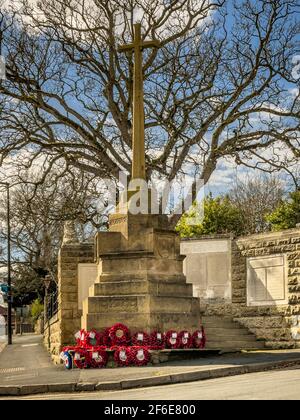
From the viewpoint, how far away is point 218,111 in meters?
23.6

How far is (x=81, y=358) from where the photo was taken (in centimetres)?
1491

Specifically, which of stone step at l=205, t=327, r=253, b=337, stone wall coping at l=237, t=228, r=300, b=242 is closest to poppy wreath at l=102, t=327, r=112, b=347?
stone step at l=205, t=327, r=253, b=337

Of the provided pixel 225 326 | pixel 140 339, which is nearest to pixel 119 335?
pixel 140 339

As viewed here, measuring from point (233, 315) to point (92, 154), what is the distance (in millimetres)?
8613

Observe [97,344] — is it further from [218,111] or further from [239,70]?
[239,70]

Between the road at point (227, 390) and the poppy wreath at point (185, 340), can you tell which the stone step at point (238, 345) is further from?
the road at point (227, 390)

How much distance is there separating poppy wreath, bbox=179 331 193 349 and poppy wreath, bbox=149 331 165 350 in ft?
1.67

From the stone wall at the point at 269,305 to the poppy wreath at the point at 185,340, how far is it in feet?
11.5

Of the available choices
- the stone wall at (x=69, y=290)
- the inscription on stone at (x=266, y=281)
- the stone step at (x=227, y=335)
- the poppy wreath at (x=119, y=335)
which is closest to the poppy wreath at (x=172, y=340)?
the poppy wreath at (x=119, y=335)

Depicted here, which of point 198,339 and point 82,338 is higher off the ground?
point 82,338

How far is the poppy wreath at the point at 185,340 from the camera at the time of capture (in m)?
16.0

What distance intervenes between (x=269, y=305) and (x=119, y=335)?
6.20 metres

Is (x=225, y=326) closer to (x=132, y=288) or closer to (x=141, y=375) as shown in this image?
(x=132, y=288)

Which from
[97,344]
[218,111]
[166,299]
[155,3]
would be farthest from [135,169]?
[155,3]
